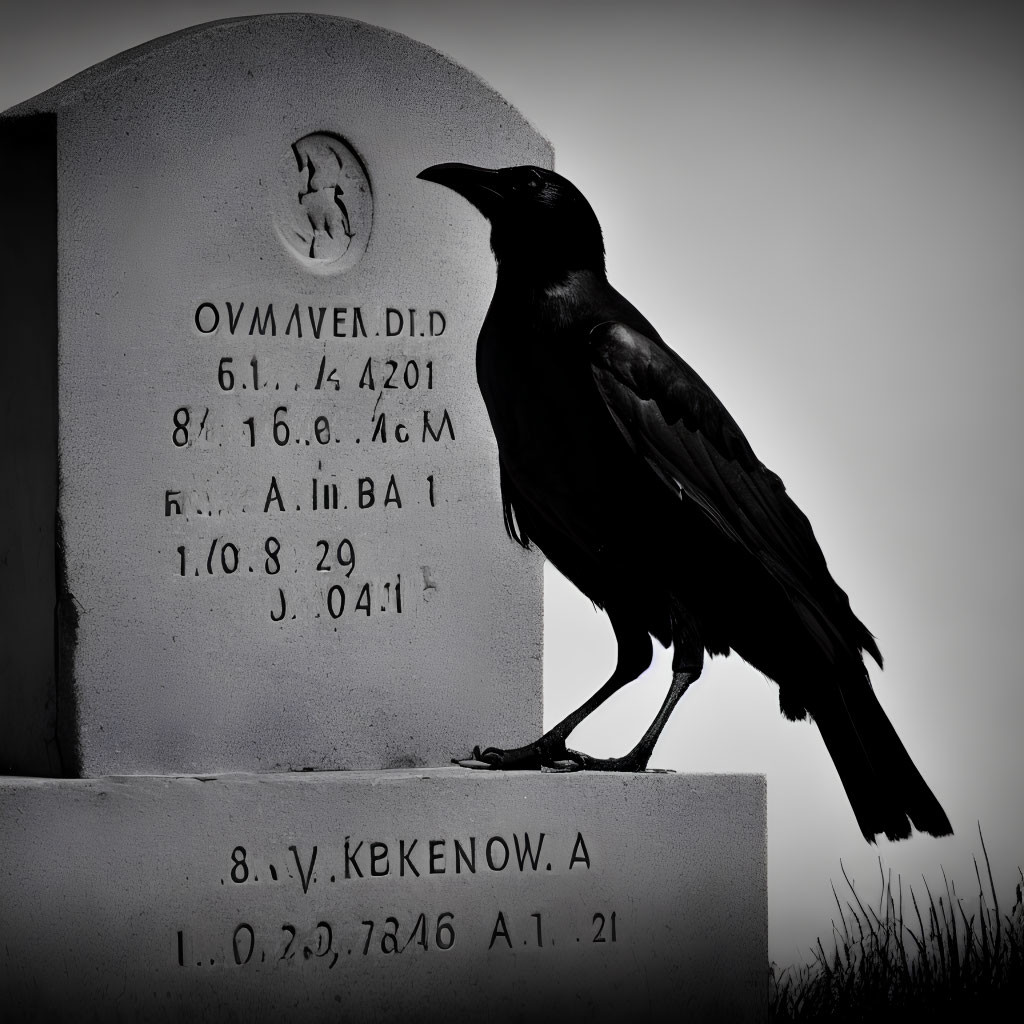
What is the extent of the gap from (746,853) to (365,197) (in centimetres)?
165

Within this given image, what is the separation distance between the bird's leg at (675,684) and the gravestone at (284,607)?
10cm

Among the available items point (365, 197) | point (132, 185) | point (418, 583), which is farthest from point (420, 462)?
point (132, 185)

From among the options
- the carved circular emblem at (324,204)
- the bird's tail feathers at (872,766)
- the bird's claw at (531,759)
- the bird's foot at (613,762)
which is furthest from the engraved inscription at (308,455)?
the bird's tail feathers at (872,766)

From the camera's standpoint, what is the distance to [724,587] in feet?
11.9

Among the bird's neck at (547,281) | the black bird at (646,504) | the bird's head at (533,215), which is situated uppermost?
the bird's head at (533,215)

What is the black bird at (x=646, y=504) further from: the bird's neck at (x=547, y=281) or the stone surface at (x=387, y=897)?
the stone surface at (x=387, y=897)

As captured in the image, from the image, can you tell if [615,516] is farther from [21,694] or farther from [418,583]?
[21,694]

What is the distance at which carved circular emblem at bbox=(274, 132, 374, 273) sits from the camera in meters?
3.65

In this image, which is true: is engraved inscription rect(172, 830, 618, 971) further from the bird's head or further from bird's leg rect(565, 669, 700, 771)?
the bird's head

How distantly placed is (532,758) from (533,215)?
1.18m

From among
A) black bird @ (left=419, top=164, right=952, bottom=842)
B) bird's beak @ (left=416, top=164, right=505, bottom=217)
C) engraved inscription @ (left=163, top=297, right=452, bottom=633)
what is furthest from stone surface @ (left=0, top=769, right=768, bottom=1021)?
bird's beak @ (left=416, top=164, right=505, bottom=217)

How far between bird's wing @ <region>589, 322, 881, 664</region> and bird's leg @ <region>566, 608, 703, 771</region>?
0.23m

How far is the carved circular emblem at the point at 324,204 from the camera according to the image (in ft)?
12.0

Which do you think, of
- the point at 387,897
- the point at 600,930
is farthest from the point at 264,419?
the point at 600,930
